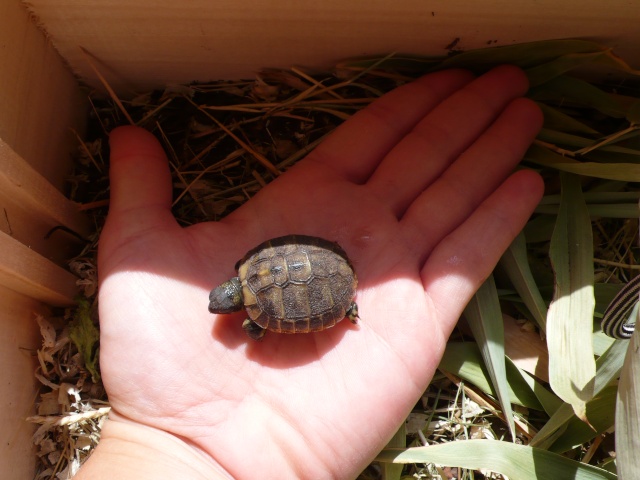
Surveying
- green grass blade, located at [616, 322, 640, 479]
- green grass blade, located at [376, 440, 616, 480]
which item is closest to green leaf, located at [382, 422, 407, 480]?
green grass blade, located at [376, 440, 616, 480]

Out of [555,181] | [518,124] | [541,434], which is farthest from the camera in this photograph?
[555,181]

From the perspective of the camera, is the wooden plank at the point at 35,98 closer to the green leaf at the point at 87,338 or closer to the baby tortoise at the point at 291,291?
the green leaf at the point at 87,338

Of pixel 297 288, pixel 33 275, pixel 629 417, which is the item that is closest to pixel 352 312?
pixel 297 288

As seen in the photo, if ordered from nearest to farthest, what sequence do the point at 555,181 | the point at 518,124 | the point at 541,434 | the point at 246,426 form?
the point at 246,426
the point at 541,434
the point at 518,124
the point at 555,181

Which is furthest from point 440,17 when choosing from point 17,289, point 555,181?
point 17,289

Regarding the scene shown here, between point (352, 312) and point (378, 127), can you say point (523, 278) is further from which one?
point (378, 127)

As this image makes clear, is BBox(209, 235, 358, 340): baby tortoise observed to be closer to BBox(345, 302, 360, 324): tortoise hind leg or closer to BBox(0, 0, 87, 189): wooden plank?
BBox(345, 302, 360, 324): tortoise hind leg

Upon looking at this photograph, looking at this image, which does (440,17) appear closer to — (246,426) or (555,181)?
(555,181)

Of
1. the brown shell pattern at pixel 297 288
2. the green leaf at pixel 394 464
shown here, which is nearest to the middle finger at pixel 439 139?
the brown shell pattern at pixel 297 288
